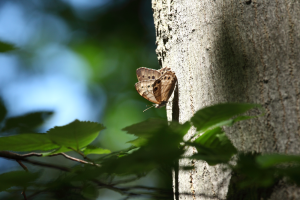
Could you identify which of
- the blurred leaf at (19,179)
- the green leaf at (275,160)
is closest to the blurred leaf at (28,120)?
the blurred leaf at (19,179)

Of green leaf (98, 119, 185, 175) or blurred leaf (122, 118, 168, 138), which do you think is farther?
blurred leaf (122, 118, 168, 138)

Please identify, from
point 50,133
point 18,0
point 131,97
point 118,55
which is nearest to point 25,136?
point 50,133

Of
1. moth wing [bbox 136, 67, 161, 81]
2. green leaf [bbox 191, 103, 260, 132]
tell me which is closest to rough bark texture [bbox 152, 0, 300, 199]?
green leaf [bbox 191, 103, 260, 132]

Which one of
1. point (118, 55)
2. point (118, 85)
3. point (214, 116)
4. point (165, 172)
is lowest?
point (165, 172)

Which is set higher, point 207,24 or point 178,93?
point 207,24

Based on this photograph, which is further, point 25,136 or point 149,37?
point 149,37

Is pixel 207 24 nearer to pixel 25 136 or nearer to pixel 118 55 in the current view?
pixel 25 136

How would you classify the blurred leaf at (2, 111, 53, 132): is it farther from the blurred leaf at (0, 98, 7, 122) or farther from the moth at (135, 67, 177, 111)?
the moth at (135, 67, 177, 111)
